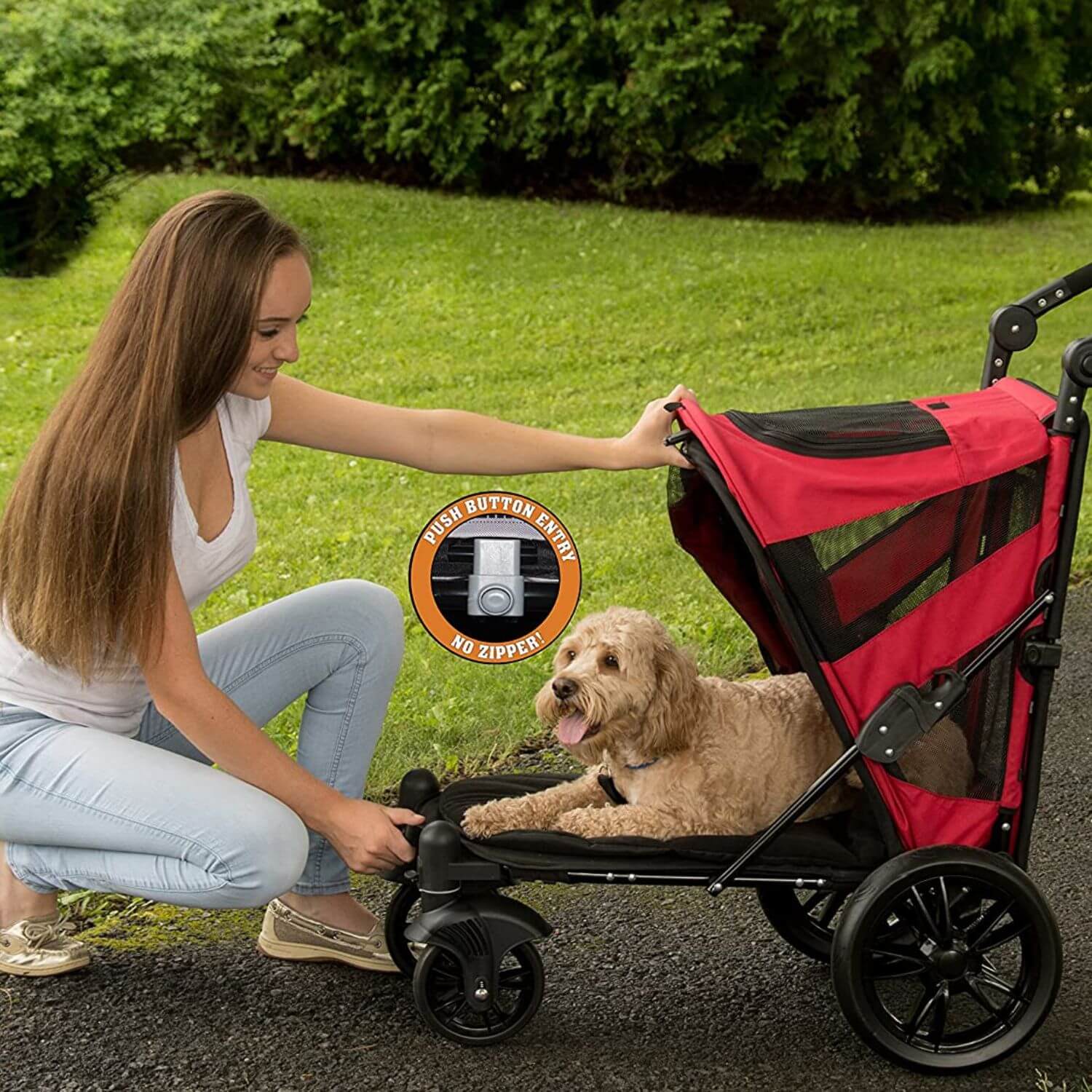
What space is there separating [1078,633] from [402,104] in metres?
10.6

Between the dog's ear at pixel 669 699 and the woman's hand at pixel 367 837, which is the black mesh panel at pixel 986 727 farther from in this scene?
the woman's hand at pixel 367 837

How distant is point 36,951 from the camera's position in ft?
11.4

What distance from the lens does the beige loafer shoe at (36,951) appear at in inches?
136

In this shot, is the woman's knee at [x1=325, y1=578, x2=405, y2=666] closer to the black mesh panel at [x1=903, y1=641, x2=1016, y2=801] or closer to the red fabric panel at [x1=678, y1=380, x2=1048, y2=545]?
the red fabric panel at [x1=678, y1=380, x2=1048, y2=545]

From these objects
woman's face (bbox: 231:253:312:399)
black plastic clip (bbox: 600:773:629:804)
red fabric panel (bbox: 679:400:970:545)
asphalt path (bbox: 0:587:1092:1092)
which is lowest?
asphalt path (bbox: 0:587:1092:1092)

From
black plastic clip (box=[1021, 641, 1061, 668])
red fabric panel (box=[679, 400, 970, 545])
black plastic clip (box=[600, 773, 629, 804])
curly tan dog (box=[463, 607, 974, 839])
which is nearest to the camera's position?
red fabric panel (box=[679, 400, 970, 545])

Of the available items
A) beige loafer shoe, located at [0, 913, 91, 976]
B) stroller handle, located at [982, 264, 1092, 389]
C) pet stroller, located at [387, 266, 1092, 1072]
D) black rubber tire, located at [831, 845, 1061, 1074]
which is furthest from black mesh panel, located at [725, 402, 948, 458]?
beige loafer shoe, located at [0, 913, 91, 976]

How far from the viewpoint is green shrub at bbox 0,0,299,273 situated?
10961mm

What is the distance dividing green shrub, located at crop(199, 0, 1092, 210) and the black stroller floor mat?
11645mm

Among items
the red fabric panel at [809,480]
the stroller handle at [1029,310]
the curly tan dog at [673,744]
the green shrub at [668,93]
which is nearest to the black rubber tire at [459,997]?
the curly tan dog at [673,744]

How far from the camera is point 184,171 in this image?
14922 millimetres

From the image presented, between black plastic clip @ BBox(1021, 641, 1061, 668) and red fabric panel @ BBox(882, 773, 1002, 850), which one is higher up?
black plastic clip @ BBox(1021, 641, 1061, 668)

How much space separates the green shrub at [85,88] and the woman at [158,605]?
845 cm

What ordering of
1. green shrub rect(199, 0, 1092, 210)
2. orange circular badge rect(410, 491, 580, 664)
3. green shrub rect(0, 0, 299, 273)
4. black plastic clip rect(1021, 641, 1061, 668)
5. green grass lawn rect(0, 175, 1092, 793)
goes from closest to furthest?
black plastic clip rect(1021, 641, 1061, 668)
orange circular badge rect(410, 491, 580, 664)
green grass lawn rect(0, 175, 1092, 793)
green shrub rect(0, 0, 299, 273)
green shrub rect(199, 0, 1092, 210)
